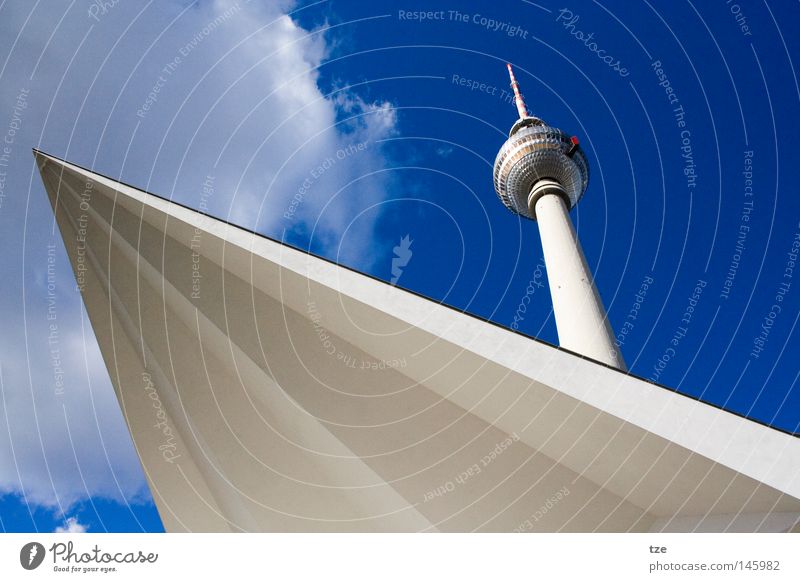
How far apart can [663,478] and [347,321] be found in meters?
3.56

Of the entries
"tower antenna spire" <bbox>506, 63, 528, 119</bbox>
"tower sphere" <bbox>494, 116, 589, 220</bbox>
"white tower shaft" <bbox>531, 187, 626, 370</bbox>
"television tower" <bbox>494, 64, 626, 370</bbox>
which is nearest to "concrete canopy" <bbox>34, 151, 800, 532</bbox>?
"white tower shaft" <bbox>531, 187, 626, 370</bbox>

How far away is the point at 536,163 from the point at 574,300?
11.3 m

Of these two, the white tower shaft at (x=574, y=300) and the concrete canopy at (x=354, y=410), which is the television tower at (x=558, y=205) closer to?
the white tower shaft at (x=574, y=300)
